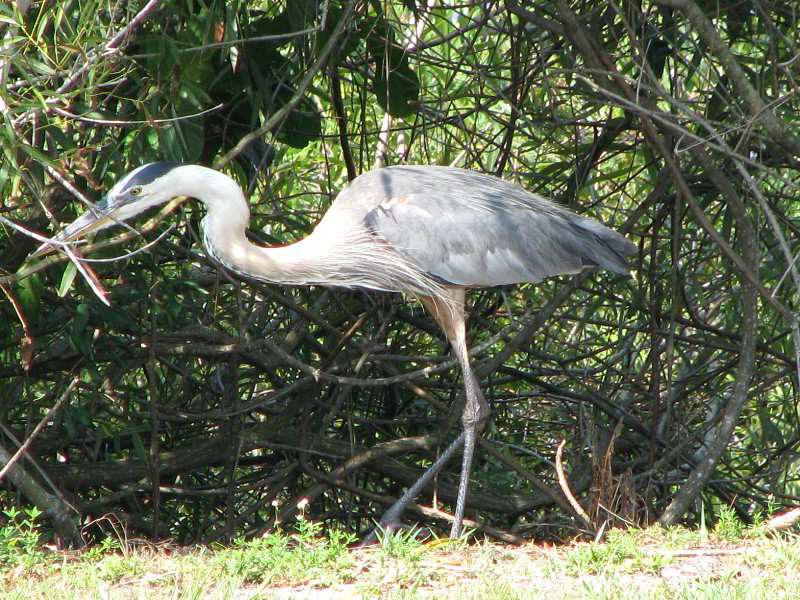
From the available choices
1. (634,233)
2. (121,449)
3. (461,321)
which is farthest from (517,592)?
(121,449)

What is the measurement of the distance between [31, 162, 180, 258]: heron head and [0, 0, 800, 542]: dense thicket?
3.5 inches

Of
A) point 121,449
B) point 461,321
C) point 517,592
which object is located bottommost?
point 121,449

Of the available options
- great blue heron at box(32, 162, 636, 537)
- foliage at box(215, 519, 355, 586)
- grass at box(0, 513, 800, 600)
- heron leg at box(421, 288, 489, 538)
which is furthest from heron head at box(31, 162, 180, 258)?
heron leg at box(421, 288, 489, 538)

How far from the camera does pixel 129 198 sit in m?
4.16

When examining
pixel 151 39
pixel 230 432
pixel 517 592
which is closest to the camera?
pixel 517 592

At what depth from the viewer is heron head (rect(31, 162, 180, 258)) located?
4.08 meters

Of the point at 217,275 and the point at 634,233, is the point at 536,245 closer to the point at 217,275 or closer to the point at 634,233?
the point at 634,233

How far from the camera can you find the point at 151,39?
409cm

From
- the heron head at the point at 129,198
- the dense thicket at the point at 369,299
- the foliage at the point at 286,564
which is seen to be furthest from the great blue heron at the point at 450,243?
the foliage at the point at 286,564

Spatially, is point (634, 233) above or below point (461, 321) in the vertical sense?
above

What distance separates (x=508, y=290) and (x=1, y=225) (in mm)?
2975

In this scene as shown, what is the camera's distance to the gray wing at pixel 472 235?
5109mm

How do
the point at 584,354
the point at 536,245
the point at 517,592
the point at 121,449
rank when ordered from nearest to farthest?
the point at 517,592 < the point at 536,245 < the point at 121,449 < the point at 584,354

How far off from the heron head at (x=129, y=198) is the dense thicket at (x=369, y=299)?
9 cm
